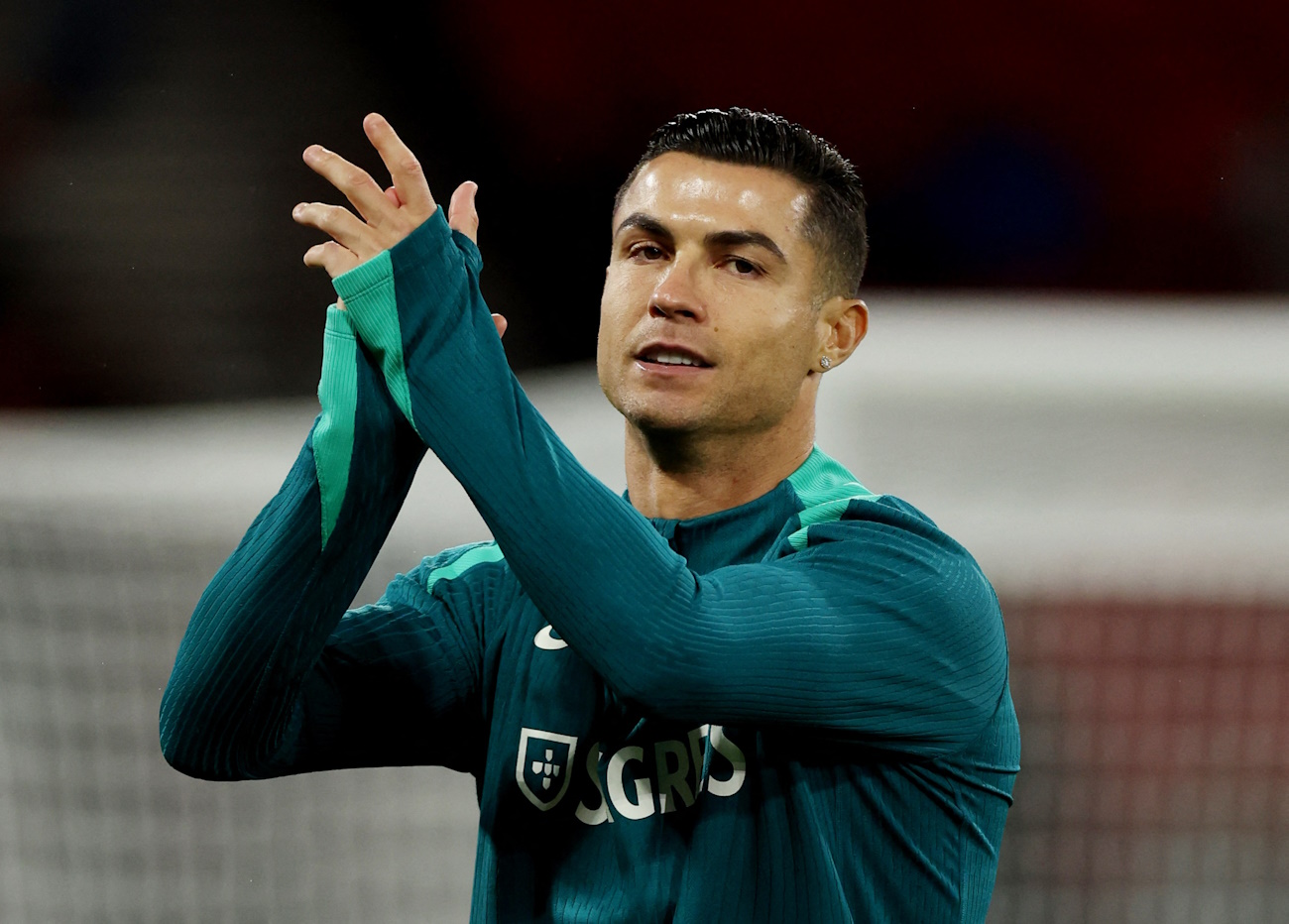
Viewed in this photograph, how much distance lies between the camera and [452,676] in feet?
7.01

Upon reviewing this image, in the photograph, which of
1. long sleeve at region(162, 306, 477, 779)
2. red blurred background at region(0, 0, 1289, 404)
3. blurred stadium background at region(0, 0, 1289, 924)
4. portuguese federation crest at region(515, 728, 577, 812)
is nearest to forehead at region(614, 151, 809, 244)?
long sleeve at region(162, 306, 477, 779)

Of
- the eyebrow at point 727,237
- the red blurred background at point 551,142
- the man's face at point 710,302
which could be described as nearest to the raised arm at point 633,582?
the man's face at point 710,302

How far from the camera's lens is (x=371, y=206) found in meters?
1.58

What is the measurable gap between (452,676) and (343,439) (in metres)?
0.54

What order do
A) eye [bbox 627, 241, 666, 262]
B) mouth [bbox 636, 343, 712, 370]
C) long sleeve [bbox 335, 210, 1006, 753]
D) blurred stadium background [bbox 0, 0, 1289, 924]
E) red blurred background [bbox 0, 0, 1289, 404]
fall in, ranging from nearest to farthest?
long sleeve [bbox 335, 210, 1006, 753] < mouth [bbox 636, 343, 712, 370] < eye [bbox 627, 241, 666, 262] < blurred stadium background [bbox 0, 0, 1289, 924] < red blurred background [bbox 0, 0, 1289, 404]

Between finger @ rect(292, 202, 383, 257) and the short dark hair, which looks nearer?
finger @ rect(292, 202, 383, 257)

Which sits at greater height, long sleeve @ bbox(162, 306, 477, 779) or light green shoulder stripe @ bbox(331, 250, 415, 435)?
light green shoulder stripe @ bbox(331, 250, 415, 435)

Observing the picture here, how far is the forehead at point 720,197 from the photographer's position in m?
2.10

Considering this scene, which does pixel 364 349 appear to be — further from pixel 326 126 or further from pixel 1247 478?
pixel 326 126

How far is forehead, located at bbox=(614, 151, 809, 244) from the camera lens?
2102 millimetres

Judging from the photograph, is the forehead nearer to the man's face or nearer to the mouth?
the man's face

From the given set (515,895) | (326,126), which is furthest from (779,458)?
(326,126)

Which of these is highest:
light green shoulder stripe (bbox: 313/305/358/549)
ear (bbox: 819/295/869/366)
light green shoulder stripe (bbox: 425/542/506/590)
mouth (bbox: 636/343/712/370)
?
ear (bbox: 819/295/869/366)

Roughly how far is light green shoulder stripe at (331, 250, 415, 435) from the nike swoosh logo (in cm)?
58
